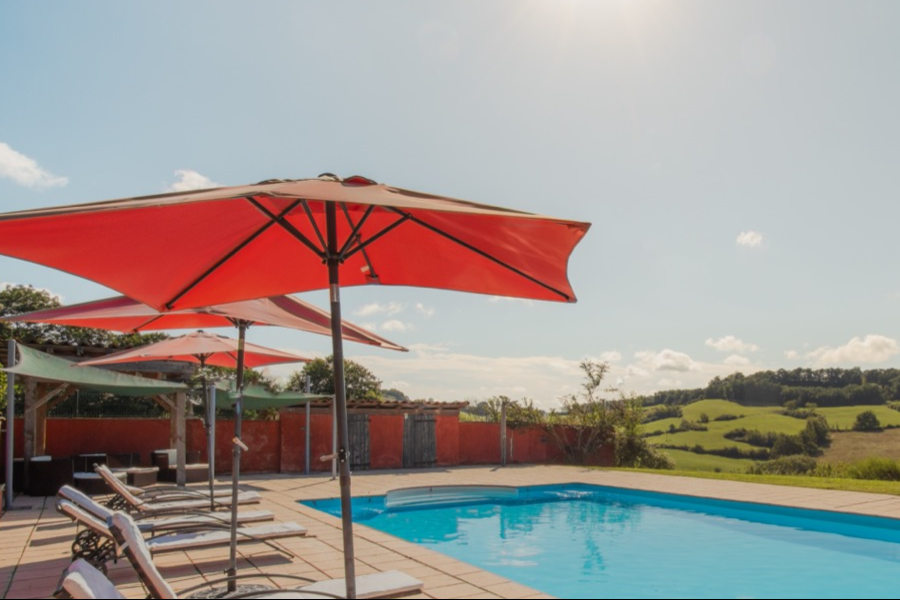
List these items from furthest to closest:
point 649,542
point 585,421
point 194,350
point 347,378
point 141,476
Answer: point 347,378, point 585,421, point 141,476, point 649,542, point 194,350

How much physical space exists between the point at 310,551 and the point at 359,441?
10195mm

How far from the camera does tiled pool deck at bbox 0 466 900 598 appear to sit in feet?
15.7

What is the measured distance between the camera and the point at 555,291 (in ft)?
14.0

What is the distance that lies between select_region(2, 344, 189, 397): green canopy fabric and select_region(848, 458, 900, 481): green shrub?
13679 mm

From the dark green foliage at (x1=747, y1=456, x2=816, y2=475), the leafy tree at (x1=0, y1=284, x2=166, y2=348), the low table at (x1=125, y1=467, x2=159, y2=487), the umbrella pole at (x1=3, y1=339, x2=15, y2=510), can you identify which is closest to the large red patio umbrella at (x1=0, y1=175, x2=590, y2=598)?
the umbrella pole at (x1=3, y1=339, x2=15, y2=510)

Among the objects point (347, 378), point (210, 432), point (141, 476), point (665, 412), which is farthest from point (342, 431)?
point (665, 412)

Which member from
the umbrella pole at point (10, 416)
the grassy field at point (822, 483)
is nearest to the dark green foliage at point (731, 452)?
the grassy field at point (822, 483)

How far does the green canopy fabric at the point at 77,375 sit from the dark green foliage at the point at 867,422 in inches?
1549

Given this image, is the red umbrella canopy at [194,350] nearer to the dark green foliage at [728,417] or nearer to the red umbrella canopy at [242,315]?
the red umbrella canopy at [242,315]

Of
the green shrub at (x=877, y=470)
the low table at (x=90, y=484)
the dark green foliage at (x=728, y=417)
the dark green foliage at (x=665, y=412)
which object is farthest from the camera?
the dark green foliage at (x=665, y=412)

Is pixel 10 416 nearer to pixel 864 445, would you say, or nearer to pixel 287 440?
pixel 287 440

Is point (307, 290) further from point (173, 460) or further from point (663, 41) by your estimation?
point (173, 460)

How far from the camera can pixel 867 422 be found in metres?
39.1

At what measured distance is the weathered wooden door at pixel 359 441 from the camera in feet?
52.1
